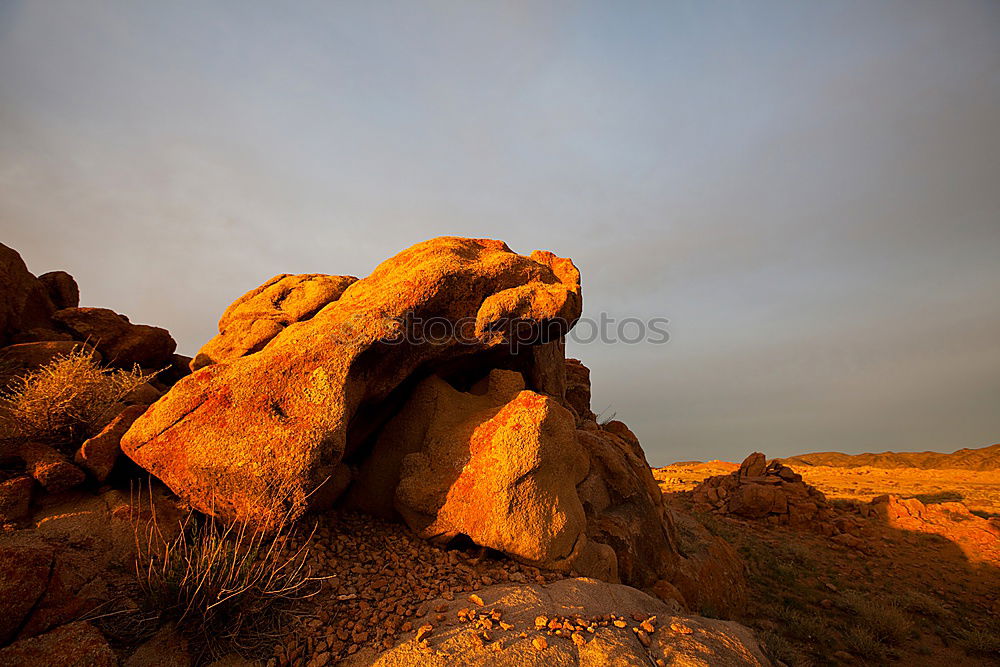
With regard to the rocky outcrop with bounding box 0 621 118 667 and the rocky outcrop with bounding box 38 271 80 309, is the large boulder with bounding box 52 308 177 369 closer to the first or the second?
the rocky outcrop with bounding box 38 271 80 309

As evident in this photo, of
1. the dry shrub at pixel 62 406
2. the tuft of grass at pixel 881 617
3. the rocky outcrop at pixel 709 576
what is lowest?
the tuft of grass at pixel 881 617

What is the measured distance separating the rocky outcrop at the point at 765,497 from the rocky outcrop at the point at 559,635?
13930mm

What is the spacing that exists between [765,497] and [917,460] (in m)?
39.8

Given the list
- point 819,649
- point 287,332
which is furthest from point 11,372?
point 819,649

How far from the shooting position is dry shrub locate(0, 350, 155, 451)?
17.1 ft

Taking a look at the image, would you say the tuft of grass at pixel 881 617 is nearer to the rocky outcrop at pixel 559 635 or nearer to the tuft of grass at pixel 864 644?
the tuft of grass at pixel 864 644

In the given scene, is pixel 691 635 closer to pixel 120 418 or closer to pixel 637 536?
pixel 637 536

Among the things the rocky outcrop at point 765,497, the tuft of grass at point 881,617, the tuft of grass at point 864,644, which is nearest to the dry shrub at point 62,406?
the tuft of grass at point 864,644

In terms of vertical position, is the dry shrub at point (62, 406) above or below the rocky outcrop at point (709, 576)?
above

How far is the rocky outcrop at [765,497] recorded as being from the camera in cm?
1586

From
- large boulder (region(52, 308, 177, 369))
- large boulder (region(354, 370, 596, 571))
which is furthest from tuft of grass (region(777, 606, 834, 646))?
large boulder (region(52, 308, 177, 369))

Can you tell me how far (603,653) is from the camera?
3771mm

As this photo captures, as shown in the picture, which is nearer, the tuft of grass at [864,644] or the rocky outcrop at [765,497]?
the tuft of grass at [864,644]

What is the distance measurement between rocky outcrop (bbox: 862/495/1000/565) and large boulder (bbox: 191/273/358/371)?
1826cm
